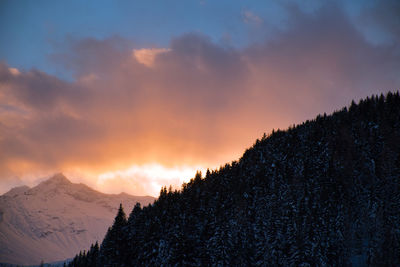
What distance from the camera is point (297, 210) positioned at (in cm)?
7738

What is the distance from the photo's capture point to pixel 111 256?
8050 centimetres

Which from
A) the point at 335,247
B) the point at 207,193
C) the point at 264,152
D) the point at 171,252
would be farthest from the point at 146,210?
the point at 335,247

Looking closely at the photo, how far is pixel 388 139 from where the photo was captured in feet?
279

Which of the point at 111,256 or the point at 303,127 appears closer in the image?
the point at 111,256

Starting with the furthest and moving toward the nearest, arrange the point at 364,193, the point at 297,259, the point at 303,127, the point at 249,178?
the point at 303,127, the point at 249,178, the point at 364,193, the point at 297,259

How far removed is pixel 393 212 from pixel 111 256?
5655 centimetres

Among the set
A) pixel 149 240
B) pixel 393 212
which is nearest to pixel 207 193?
pixel 149 240

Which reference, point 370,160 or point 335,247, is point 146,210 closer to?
point 335,247

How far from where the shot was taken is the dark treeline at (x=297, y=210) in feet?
229

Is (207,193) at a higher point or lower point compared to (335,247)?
higher

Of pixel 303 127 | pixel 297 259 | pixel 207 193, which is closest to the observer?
pixel 297 259

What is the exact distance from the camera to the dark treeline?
69.8m

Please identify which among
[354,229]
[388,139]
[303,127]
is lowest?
[354,229]

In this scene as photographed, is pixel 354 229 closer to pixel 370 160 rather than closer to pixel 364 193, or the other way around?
pixel 364 193
